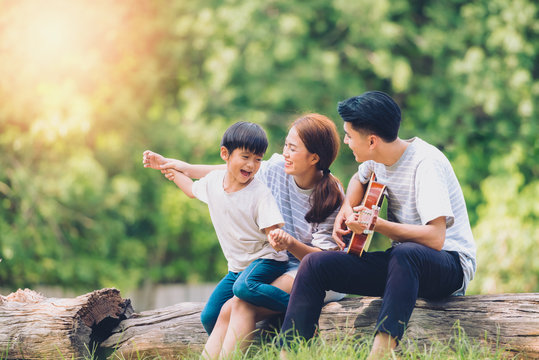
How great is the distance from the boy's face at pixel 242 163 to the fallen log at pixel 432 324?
Answer: 80 centimetres

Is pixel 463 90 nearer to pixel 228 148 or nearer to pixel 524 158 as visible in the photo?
pixel 524 158

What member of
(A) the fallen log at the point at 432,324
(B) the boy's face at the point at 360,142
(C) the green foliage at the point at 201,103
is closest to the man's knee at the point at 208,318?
(A) the fallen log at the point at 432,324

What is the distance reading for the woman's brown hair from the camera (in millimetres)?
3735

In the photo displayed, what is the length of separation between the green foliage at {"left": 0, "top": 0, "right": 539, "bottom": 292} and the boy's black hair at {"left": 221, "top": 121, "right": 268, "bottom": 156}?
18.1ft

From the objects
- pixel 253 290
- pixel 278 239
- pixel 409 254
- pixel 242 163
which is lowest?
pixel 253 290

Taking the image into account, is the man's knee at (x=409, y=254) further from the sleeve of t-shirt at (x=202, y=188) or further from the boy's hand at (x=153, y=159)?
the boy's hand at (x=153, y=159)

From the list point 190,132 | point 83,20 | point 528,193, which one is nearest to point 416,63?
point 528,193

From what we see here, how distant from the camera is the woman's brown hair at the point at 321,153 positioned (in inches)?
147

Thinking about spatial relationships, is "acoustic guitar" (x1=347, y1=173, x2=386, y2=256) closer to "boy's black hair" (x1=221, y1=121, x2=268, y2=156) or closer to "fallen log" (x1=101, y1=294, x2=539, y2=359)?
"fallen log" (x1=101, y1=294, x2=539, y2=359)

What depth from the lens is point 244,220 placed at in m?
3.68

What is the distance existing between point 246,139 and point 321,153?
1.34 feet

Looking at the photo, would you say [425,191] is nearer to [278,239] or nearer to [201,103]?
[278,239]

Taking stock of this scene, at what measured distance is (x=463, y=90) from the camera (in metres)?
10.8

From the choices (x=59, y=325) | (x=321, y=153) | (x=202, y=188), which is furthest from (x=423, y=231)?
(x=59, y=325)
